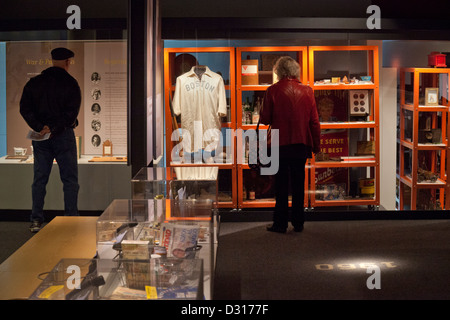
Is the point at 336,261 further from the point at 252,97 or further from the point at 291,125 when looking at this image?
the point at 252,97

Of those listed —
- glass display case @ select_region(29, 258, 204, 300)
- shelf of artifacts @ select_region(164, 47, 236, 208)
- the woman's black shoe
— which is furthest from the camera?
shelf of artifacts @ select_region(164, 47, 236, 208)

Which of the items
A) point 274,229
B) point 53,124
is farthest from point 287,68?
point 53,124

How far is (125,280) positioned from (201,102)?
4297 millimetres

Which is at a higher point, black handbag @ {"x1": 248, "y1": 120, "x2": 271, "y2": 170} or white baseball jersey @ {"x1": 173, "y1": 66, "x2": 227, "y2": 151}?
white baseball jersey @ {"x1": 173, "y1": 66, "x2": 227, "y2": 151}

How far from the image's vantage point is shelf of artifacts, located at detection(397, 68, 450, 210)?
268 inches

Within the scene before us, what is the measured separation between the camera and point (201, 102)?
264 inches

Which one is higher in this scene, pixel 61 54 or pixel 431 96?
pixel 61 54

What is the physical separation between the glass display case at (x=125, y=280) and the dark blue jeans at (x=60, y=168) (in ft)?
9.85

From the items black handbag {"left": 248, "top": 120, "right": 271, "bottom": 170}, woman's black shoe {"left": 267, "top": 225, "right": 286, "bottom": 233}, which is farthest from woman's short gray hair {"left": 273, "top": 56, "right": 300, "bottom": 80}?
woman's black shoe {"left": 267, "top": 225, "right": 286, "bottom": 233}

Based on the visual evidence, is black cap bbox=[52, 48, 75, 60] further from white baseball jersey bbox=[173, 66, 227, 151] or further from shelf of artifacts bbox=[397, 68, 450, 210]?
shelf of artifacts bbox=[397, 68, 450, 210]

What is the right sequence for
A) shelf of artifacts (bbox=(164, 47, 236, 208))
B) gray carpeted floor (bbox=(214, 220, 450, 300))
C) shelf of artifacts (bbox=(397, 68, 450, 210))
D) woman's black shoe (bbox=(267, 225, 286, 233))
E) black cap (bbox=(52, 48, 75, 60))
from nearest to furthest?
gray carpeted floor (bbox=(214, 220, 450, 300)) < black cap (bbox=(52, 48, 75, 60)) < woman's black shoe (bbox=(267, 225, 286, 233)) < shelf of artifacts (bbox=(164, 47, 236, 208)) < shelf of artifacts (bbox=(397, 68, 450, 210))

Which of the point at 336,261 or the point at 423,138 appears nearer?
the point at 336,261

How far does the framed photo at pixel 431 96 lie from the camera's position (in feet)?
22.4

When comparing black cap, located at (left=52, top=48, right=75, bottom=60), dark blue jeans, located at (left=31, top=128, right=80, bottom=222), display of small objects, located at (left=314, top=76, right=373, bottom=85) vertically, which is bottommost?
dark blue jeans, located at (left=31, top=128, right=80, bottom=222)
